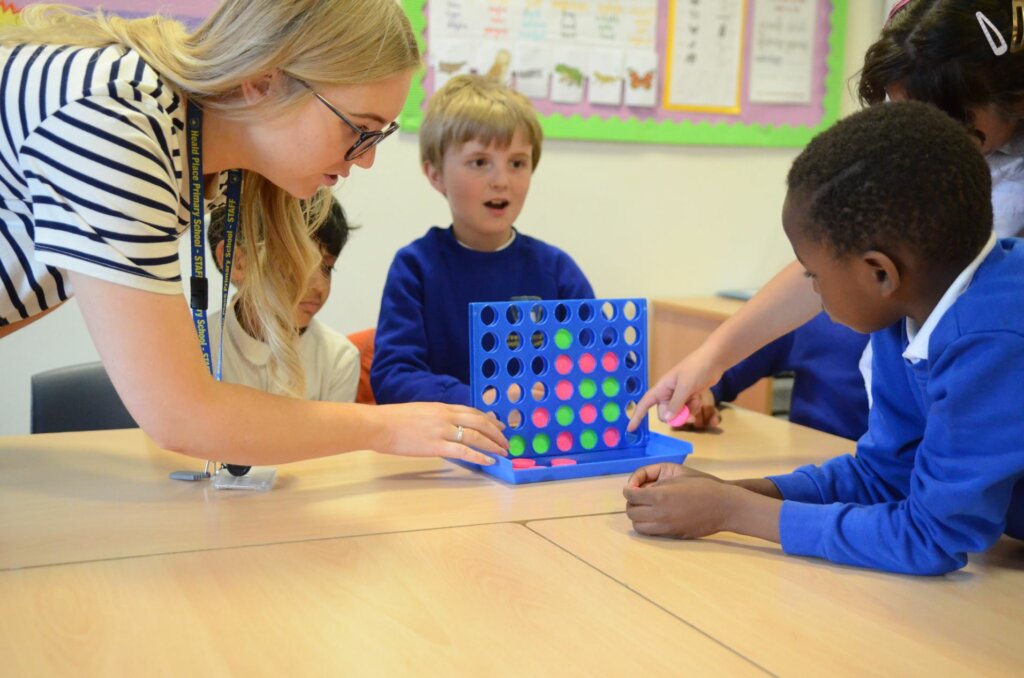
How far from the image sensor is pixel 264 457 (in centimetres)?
102

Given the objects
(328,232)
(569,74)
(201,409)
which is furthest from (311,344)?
(569,74)

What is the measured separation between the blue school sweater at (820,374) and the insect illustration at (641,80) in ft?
4.21

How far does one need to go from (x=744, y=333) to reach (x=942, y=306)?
52 cm

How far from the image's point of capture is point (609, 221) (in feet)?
9.46

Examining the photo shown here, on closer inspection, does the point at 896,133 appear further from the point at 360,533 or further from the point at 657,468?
the point at 360,533

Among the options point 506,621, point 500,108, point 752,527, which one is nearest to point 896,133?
point 752,527

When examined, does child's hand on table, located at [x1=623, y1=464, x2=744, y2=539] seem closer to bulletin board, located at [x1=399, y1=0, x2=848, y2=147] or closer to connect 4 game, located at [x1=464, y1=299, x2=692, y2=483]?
connect 4 game, located at [x1=464, y1=299, x2=692, y2=483]

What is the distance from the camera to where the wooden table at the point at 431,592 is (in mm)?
696

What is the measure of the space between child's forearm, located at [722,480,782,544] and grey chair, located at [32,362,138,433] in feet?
3.48

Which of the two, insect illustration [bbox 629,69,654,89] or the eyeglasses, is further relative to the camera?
insect illustration [bbox 629,69,654,89]

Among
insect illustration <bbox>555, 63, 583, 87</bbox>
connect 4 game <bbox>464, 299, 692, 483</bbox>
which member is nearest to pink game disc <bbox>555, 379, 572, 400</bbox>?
connect 4 game <bbox>464, 299, 692, 483</bbox>

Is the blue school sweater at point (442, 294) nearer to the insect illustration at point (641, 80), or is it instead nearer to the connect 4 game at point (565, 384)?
the connect 4 game at point (565, 384)

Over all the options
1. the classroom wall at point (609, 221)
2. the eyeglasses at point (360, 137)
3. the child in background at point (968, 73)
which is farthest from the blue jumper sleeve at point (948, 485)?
the classroom wall at point (609, 221)

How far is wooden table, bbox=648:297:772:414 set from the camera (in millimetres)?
2699
